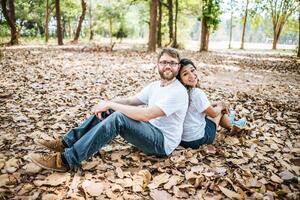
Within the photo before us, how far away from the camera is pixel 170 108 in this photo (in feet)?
11.3

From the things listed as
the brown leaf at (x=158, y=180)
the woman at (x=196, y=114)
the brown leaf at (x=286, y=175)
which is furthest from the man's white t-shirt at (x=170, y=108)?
the brown leaf at (x=286, y=175)

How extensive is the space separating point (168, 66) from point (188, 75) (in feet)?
1.10

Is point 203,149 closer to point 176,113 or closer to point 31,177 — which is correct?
point 176,113

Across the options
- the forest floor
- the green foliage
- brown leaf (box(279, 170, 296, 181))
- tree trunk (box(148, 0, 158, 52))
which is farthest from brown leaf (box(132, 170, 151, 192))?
the green foliage

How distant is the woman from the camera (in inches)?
149

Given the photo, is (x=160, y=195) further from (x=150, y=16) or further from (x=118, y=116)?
(x=150, y=16)

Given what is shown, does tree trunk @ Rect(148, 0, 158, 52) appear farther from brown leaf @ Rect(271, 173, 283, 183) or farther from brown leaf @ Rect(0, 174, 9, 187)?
brown leaf @ Rect(0, 174, 9, 187)

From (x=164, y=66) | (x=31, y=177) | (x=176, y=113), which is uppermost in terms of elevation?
(x=164, y=66)

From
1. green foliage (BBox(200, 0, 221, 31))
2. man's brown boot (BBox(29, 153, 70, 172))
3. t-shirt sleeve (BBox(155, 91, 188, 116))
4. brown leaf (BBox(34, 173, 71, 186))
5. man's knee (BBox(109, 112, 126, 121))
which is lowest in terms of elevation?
brown leaf (BBox(34, 173, 71, 186))

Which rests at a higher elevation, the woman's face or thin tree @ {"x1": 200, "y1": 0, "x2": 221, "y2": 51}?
thin tree @ {"x1": 200, "y1": 0, "x2": 221, "y2": 51}

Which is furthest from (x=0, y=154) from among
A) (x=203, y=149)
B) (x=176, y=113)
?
(x=203, y=149)

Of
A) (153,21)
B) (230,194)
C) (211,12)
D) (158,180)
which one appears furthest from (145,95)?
(211,12)

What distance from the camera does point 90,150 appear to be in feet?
11.1

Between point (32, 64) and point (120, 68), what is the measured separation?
329cm
